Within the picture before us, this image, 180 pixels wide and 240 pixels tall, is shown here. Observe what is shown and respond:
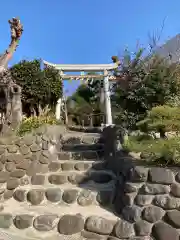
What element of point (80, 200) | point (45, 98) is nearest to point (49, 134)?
point (80, 200)

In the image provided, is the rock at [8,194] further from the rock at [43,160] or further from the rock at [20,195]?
the rock at [43,160]

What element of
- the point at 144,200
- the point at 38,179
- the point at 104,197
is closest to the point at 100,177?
the point at 104,197

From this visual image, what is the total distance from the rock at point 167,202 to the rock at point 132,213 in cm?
19

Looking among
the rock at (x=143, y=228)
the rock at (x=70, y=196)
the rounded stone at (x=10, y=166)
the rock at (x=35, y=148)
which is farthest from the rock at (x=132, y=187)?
the rounded stone at (x=10, y=166)

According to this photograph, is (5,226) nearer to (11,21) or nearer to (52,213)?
(52,213)

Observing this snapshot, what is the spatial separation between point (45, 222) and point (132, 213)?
0.96 meters

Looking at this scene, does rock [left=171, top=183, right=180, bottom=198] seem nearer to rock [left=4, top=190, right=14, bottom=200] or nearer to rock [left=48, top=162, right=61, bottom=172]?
rock [left=48, top=162, right=61, bottom=172]

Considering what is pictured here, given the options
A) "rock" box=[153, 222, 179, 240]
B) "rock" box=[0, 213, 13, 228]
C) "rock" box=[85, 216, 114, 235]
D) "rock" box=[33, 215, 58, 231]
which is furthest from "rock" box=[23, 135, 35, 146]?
"rock" box=[153, 222, 179, 240]

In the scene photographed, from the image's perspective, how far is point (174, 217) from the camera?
6.86ft

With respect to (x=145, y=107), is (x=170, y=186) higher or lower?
lower

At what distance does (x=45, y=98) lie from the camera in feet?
25.5

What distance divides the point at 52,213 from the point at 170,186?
4.42 feet

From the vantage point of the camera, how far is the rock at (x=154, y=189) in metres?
2.21

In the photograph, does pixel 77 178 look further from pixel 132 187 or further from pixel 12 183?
pixel 132 187
